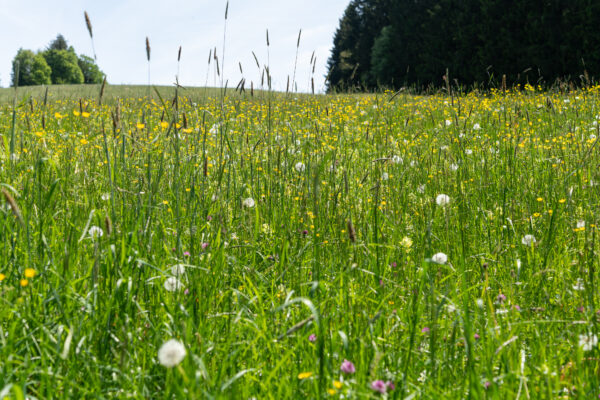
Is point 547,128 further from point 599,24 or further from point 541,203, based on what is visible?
point 599,24

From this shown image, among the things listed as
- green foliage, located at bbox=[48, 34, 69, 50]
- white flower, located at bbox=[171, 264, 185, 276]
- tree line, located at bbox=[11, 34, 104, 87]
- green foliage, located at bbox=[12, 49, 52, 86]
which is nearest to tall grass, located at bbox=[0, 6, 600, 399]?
white flower, located at bbox=[171, 264, 185, 276]

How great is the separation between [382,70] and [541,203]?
25056 millimetres

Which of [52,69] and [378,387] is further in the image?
[52,69]

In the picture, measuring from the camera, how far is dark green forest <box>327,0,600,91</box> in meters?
17.5

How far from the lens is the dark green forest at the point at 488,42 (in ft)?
57.4

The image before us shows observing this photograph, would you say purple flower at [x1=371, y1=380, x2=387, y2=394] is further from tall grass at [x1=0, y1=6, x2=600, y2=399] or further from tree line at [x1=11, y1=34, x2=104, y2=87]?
tree line at [x1=11, y1=34, x2=104, y2=87]

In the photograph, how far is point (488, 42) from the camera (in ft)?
66.6

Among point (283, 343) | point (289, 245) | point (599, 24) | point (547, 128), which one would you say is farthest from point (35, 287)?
point (599, 24)

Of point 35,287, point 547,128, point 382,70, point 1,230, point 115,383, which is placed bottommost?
point 115,383

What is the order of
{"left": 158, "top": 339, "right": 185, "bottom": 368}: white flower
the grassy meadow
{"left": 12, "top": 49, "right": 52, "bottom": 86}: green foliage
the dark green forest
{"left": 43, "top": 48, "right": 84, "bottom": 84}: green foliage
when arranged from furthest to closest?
1. {"left": 43, "top": 48, "right": 84, "bottom": 84}: green foliage
2. {"left": 12, "top": 49, "right": 52, "bottom": 86}: green foliage
3. the dark green forest
4. the grassy meadow
5. {"left": 158, "top": 339, "right": 185, "bottom": 368}: white flower

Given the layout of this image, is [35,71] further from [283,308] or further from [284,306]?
[284,306]

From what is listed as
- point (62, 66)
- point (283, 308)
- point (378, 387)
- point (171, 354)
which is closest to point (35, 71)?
point (62, 66)

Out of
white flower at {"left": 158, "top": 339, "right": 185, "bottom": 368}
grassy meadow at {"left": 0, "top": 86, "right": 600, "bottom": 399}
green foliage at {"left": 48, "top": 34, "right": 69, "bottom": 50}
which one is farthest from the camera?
green foliage at {"left": 48, "top": 34, "right": 69, "bottom": 50}

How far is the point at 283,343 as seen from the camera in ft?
4.40
